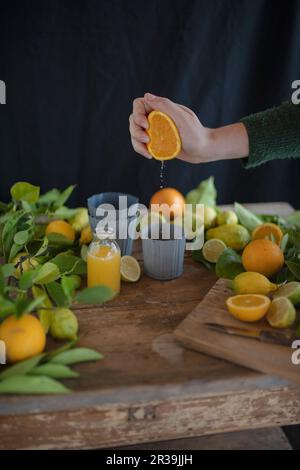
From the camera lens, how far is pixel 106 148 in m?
2.07

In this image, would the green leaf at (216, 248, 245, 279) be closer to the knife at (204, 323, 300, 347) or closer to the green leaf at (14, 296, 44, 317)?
the knife at (204, 323, 300, 347)

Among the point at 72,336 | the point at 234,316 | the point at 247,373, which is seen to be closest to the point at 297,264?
the point at 234,316

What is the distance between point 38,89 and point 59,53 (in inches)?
6.0

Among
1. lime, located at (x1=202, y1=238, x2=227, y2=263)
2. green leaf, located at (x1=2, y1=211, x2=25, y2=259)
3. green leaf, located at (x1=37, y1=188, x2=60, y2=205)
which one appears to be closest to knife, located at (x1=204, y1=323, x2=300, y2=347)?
lime, located at (x1=202, y1=238, x2=227, y2=263)

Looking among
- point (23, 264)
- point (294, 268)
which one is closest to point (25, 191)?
point (23, 264)

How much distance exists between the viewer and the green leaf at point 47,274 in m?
1.11

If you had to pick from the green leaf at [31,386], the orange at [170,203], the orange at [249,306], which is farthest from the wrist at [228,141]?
the green leaf at [31,386]

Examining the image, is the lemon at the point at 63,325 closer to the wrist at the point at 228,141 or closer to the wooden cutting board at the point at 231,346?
the wooden cutting board at the point at 231,346

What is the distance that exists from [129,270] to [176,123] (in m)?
0.38

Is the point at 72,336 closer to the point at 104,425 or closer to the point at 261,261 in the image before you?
the point at 104,425

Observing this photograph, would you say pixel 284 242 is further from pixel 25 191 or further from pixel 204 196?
pixel 25 191

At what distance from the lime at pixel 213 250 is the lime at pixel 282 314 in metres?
0.31

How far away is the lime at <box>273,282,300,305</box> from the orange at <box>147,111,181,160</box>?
1.33 feet

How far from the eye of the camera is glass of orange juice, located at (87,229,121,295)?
1.15 m
